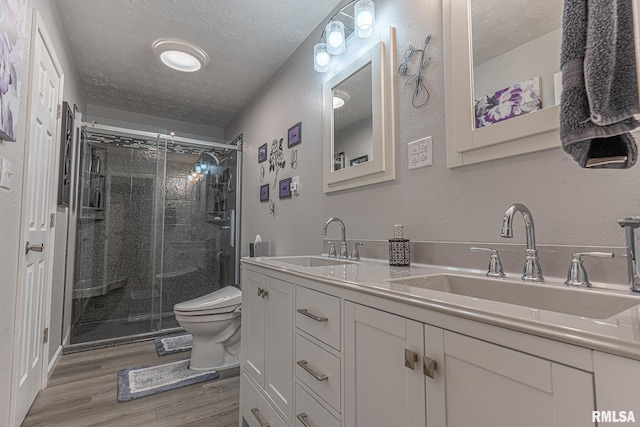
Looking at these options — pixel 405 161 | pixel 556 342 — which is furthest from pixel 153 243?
pixel 556 342

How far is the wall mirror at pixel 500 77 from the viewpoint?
3.03 ft

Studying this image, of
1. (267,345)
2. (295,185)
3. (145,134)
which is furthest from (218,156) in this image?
(267,345)

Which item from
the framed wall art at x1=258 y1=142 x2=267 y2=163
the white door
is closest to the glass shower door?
the framed wall art at x1=258 y1=142 x2=267 y2=163

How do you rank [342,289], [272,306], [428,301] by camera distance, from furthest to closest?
1. [272,306]
2. [342,289]
3. [428,301]

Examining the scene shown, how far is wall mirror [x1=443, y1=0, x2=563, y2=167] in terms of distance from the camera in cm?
92

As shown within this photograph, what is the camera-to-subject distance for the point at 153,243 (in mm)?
3277

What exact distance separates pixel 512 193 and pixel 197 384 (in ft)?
6.89

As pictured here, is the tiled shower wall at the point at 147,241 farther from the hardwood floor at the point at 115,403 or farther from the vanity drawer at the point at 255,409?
the vanity drawer at the point at 255,409

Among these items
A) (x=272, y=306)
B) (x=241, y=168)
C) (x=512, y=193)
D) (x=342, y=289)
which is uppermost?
(x=241, y=168)

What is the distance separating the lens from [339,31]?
1758 millimetres

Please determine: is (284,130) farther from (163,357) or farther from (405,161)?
(163,357)

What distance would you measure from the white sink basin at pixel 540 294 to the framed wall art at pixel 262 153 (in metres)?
2.18

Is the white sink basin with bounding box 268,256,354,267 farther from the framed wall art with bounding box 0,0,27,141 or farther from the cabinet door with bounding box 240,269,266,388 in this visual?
the framed wall art with bounding box 0,0,27,141

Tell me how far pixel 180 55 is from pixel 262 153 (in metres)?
1.00
